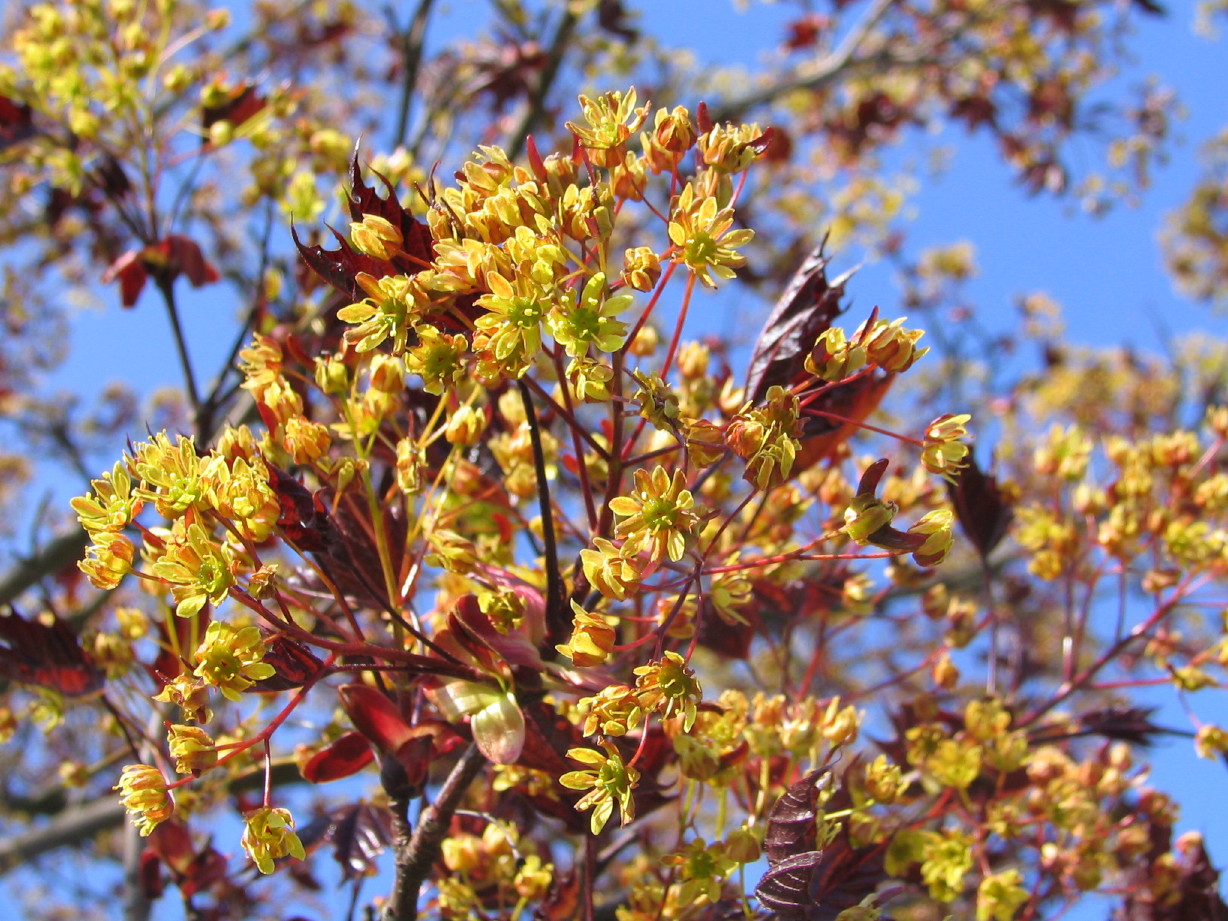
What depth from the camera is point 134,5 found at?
106 inches

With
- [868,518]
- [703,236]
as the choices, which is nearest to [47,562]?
[703,236]

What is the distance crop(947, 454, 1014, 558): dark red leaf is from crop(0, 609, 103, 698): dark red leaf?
67.7 inches

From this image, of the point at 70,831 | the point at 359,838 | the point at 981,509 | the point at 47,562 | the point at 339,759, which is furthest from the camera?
Answer: the point at 70,831

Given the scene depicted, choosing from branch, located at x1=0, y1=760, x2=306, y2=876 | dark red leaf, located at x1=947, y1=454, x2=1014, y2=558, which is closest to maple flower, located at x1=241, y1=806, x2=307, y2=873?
dark red leaf, located at x1=947, y1=454, x2=1014, y2=558

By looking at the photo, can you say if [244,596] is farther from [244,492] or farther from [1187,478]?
[1187,478]

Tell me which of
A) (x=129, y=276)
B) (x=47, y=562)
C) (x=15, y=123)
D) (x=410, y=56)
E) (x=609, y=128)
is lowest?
(x=609, y=128)

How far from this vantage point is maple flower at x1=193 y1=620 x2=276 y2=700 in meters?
1.03

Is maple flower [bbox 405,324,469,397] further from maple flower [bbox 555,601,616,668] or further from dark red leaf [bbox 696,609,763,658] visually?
dark red leaf [bbox 696,609,763,658]

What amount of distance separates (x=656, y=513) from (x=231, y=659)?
1.61 ft

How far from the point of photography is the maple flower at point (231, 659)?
1.03 metres

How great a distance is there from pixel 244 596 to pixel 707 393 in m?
0.90

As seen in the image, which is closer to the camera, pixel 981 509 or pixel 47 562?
pixel 981 509

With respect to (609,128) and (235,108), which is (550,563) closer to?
(609,128)

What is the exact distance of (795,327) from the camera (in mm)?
1386
